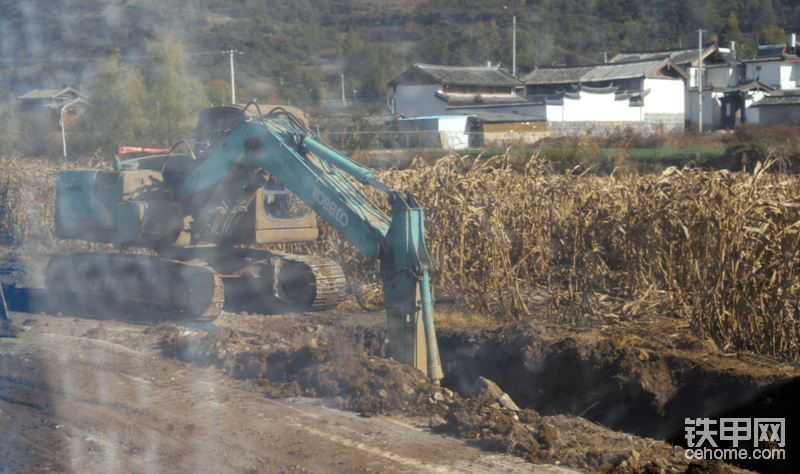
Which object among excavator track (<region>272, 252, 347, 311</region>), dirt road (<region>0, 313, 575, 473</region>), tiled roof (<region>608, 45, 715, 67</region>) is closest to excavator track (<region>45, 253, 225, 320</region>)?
excavator track (<region>272, 252, 347, 311</region>)

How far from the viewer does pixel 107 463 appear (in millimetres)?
4738

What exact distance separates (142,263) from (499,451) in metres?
6.48

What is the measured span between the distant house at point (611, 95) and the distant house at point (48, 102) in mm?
33506

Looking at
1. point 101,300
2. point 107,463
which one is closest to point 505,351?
point 107,463

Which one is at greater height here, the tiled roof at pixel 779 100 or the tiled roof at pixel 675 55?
the tiled roof at pixel 675 55

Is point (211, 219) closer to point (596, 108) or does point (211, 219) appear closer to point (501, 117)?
point (501, 117)

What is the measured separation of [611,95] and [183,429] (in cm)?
4838

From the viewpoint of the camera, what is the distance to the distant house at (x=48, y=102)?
12.5 metres

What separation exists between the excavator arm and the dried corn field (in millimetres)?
2295

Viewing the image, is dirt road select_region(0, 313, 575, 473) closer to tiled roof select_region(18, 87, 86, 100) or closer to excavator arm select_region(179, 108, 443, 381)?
excavator arm select_region(179, 108, 443, 381)

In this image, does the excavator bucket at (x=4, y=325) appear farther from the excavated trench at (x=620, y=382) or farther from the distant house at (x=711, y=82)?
the distant house at (x=711, y=82)

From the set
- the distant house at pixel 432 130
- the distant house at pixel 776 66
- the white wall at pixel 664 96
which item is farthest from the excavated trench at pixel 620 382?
the distant house at pixel 776 66

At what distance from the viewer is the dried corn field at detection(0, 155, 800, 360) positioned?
6359mm

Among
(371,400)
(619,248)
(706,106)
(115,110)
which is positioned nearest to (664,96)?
(706,106)
